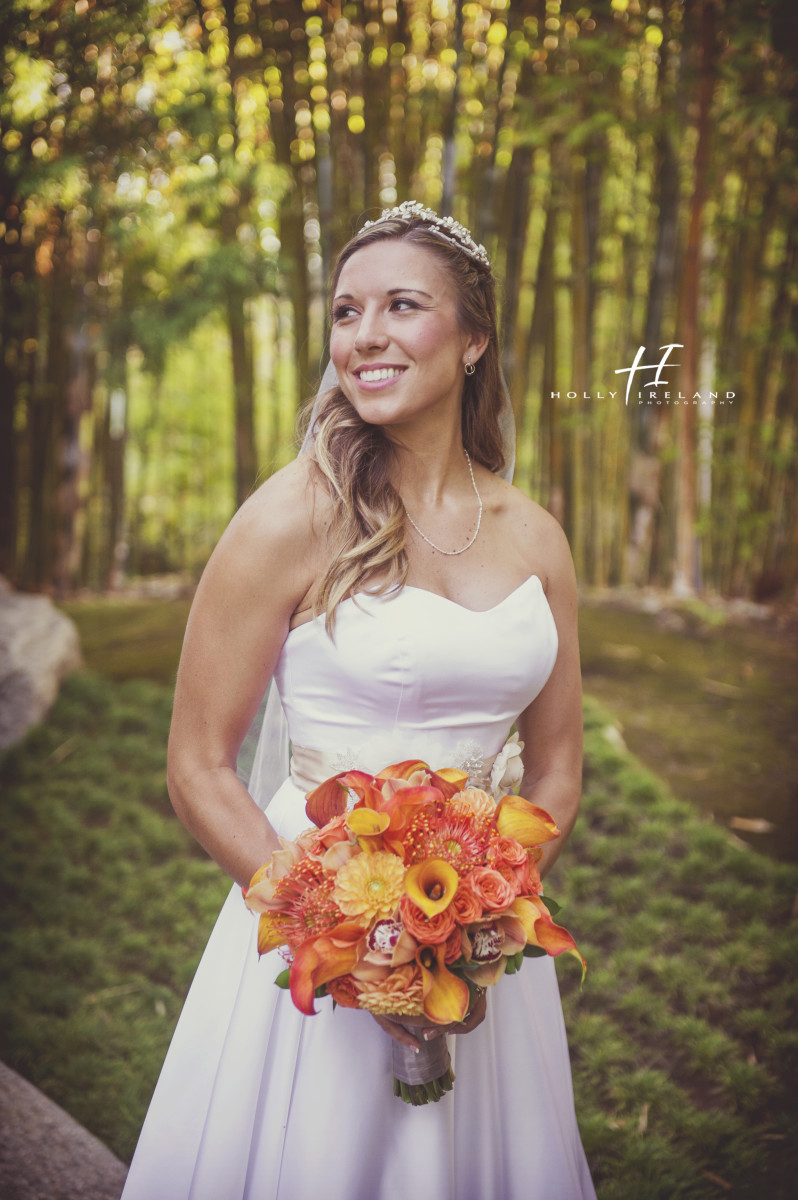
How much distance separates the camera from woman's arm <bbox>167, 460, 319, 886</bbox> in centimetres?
127

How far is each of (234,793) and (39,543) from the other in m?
4.14

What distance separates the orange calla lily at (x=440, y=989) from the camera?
37.3 inches

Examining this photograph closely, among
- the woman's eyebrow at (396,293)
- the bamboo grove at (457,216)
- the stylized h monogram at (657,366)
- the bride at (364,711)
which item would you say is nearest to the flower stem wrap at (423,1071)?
the bride at (364,711)

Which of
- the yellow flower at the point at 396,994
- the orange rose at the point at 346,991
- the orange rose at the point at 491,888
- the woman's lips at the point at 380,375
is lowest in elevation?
the orange rose at the point at 346,991

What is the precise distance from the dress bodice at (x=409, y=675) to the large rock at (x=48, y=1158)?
1198 mm

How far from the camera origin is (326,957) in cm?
97

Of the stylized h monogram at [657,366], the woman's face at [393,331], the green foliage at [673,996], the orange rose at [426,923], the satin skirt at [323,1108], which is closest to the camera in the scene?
the orange rose at [426,923]

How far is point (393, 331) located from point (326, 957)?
0.97 m

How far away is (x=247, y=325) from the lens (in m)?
4.87

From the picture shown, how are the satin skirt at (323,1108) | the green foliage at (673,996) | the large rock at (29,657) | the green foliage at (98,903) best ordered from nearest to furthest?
the satin skirt at (323,1108) → the green foliage at (673,996) → the green foliage at (98,903) → the large rock at (29,657)

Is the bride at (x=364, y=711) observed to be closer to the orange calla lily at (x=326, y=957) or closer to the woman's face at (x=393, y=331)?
the woman's face at (x=393, y=331)

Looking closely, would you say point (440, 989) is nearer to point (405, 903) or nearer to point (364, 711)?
point (405, 903)

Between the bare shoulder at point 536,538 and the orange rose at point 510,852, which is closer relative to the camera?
the orange rose at point 510,852

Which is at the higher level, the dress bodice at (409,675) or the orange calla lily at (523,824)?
the dress bodice at (409,675)
